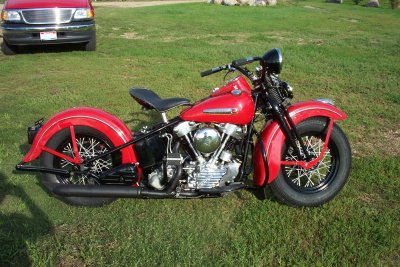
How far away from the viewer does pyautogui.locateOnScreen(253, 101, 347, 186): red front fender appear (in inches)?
129

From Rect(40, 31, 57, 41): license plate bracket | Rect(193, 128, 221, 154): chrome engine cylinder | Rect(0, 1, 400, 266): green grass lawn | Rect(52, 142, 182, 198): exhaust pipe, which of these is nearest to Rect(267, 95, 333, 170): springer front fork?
Rect(0, 1, 400, 266): green grass lawn

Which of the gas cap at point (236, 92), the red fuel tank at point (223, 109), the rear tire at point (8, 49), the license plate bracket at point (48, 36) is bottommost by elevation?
the rear tire at point (8, 49)

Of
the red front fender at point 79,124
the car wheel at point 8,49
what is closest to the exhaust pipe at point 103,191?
the red front fender at point 79,124

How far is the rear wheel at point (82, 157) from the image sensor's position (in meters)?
3.41

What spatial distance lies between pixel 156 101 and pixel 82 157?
0.86 meters

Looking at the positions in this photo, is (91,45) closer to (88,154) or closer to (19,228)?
(88,154)

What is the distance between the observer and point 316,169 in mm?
3559

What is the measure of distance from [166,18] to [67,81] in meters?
9.66

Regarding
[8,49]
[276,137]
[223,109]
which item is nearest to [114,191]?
[223,109]

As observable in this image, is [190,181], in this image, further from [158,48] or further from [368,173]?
[158,48]

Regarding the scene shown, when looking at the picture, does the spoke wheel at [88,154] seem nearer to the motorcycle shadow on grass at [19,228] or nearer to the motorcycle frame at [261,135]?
the motorcycle frame at [261,135]

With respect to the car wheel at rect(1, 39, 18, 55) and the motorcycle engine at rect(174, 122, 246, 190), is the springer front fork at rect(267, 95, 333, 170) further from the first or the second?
the car wheel at rect(1, 39, 18, 55)

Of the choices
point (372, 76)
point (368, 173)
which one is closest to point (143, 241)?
point (368, 173)

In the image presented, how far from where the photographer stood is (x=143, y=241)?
10.2 ft
